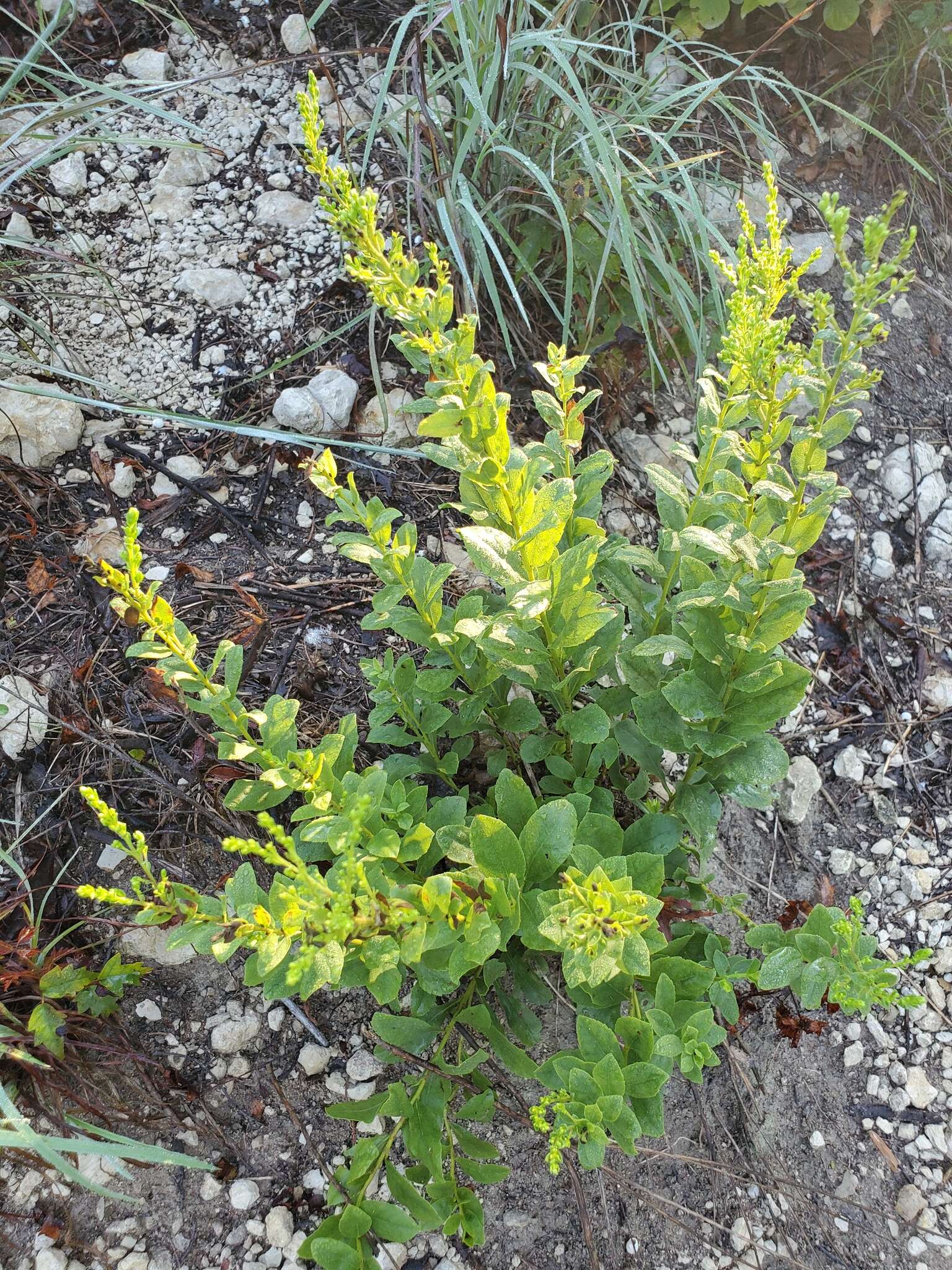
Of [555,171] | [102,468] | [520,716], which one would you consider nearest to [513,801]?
[520,716]

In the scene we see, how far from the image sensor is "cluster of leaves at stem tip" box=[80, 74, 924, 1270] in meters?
1.28

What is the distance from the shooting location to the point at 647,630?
6.08 feet

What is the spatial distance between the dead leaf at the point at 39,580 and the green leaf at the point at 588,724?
1.28 metres

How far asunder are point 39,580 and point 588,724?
135 centimetres

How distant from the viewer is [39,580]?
2.21m

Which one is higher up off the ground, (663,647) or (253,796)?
(663,647)

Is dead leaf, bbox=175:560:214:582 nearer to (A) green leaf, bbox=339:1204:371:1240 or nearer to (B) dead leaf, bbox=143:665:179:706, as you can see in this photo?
(B) dead leaf, bbox=143:665:179:706

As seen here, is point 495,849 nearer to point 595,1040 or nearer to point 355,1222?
point 595,1040

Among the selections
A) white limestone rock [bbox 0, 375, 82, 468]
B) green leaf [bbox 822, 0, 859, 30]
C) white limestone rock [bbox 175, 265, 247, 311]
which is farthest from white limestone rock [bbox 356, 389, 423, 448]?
green leaf [bbox 822, 0, 859, 30]

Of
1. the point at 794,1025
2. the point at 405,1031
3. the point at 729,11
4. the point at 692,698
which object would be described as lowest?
the point at 794,1025

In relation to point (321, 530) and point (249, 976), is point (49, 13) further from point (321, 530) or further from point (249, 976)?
point (249, 976)

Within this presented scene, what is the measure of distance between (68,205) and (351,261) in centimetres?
191

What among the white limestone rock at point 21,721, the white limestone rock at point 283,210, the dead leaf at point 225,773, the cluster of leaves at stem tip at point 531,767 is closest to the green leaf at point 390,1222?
the cluster of leaves at stem tip at point 531,767

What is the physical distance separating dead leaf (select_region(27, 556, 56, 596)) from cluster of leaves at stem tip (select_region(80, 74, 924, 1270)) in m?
0.43
